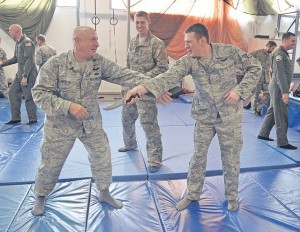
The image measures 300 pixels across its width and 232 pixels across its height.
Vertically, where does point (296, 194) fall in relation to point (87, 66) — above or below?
below

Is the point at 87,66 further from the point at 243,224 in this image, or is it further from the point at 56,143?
the point at 243,224

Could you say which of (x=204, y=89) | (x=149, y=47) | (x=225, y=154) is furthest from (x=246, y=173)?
(x=149, y=47)

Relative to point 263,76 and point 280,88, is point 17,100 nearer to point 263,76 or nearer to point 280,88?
point 280,88

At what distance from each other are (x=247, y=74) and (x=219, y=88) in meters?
0.28

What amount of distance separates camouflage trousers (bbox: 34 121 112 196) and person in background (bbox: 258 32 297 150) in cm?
283

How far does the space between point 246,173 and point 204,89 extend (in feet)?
4.94

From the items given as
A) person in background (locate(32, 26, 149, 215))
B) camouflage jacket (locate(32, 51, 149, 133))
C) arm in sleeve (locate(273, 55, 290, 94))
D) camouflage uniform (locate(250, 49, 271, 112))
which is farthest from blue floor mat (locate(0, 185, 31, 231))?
camouflage uniform (locate(250, 49, 271, 112))

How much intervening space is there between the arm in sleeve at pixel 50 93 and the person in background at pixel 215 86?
2.08 feet

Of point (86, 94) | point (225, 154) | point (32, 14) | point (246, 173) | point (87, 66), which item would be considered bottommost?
point (246, 173)

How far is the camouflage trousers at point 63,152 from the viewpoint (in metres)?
2.51

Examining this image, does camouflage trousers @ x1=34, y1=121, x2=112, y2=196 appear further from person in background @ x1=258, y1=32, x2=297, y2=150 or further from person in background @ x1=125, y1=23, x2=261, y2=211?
person in background @ x1=258, y1=32, x2=297, y2=150

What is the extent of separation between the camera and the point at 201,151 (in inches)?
108

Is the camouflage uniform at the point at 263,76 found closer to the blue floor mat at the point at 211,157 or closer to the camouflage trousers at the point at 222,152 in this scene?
the blue floor mat at the point at 211,157

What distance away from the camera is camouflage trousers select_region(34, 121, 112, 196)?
2.51 metres
